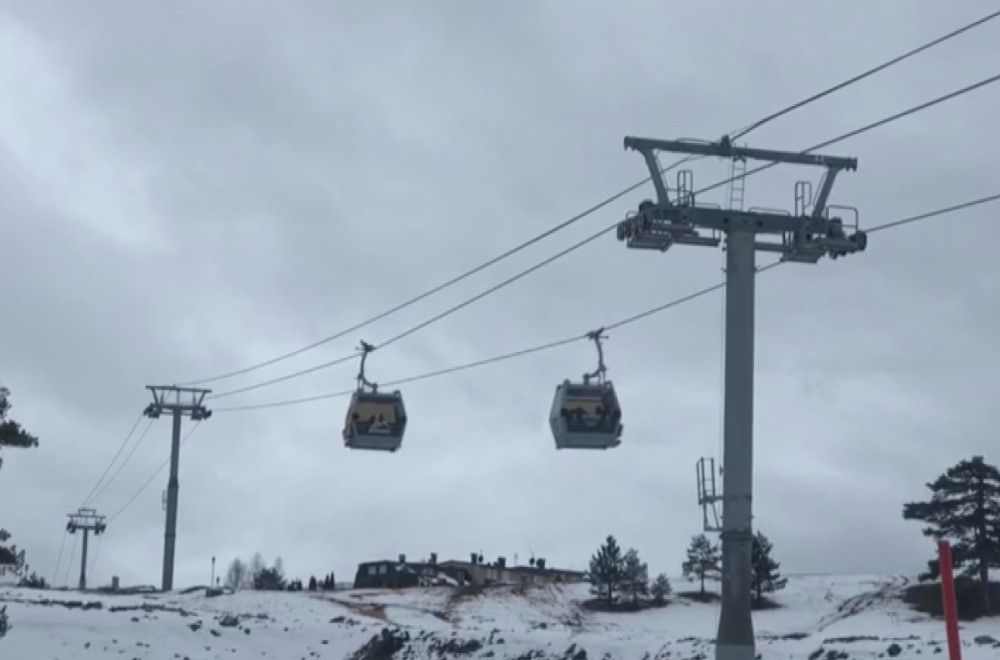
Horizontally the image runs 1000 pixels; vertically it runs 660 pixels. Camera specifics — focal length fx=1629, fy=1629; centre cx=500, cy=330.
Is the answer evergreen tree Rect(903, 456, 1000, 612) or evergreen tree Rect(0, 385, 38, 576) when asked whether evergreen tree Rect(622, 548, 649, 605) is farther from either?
evergreen tree Rect(0, 385, 38, 576)

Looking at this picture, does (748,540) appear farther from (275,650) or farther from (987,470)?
(987,470)

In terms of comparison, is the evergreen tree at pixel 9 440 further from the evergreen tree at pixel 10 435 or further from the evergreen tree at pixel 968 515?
the evergreen tree at pixel 968 515

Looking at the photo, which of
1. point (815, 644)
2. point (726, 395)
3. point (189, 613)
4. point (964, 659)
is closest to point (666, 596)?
point (189, 613)

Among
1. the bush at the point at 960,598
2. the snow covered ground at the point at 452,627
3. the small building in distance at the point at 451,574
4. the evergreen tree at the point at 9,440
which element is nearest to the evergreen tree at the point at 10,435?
the evergreen tree at the point at 9,440

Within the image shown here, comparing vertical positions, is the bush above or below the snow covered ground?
above

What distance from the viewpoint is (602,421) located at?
111 feet

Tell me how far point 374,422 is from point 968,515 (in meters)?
30.6

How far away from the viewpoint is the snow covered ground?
45656 millimetres

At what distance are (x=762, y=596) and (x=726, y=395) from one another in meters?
47.5

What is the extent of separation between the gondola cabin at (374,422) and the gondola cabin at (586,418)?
236 inches

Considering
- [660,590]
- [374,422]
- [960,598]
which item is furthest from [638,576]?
[374,422]

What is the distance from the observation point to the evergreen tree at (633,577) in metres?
74.9

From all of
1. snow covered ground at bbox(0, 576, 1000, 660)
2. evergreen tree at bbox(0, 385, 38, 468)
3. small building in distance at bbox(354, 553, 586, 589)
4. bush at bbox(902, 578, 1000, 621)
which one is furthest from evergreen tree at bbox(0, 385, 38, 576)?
small building in distance at bbox(354, 553, 586, 589)

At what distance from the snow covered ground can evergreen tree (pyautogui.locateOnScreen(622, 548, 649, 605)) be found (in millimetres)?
1568
